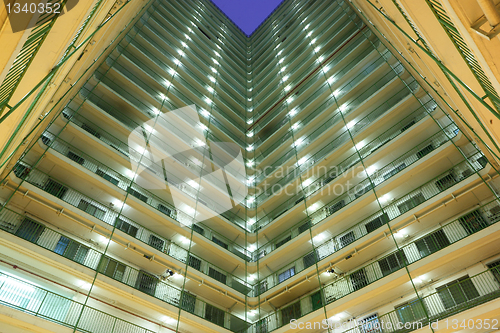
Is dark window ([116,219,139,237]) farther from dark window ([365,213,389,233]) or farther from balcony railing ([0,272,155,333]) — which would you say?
dark window ([365,213,389,233])

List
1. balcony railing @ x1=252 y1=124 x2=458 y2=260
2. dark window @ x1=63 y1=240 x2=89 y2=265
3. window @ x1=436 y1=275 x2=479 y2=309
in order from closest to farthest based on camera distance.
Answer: window @ x1=436 y1=275 x2=479 y2=309
dark window @ x1=63 y1=240 x2=89 y2=265
balcony railing @ x1=252 y1=124 x2=458 y2=260

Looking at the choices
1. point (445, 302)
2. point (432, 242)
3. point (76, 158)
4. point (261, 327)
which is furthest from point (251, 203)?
point (445, 302)

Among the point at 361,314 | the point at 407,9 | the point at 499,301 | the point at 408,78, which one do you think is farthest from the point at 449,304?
the point at 408,78

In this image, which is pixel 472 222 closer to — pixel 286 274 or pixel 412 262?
pixel 412 262

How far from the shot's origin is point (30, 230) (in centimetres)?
1033

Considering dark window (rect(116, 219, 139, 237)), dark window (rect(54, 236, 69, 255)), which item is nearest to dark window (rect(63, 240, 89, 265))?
dark window (rect(54, 236, 69, 255))

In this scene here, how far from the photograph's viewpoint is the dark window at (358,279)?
466 inches

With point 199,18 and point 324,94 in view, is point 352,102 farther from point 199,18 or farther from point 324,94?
point 199,18

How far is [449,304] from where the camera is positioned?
375 inches

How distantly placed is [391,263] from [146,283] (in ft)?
29.8

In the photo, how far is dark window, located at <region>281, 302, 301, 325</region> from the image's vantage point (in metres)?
12.9

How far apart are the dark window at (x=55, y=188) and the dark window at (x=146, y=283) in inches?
169

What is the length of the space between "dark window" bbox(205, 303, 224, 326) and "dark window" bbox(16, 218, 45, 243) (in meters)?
6.74

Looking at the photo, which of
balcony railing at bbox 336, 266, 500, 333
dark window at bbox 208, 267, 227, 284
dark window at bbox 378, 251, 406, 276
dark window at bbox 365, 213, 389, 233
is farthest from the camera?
dark window at bbox 208, 267, 227, 284
